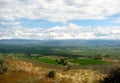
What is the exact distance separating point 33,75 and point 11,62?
959 cm

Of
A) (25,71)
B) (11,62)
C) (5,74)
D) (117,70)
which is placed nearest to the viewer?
(117,70)

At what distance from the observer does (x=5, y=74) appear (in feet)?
163

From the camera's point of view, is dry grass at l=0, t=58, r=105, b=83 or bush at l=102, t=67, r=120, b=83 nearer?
bush at l=102, t=67, r=120, b=83

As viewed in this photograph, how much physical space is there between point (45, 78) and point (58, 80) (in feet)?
8.31

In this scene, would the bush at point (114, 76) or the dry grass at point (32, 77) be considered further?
the dry grass at point (32, 77)

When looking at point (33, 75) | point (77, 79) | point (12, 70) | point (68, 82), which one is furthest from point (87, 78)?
point (12, 70)

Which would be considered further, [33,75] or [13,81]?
[33,75]

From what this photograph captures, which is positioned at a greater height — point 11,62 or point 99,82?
point 11,62

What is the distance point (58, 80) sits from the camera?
160ft

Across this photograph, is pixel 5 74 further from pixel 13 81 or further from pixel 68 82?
pixel 68 82

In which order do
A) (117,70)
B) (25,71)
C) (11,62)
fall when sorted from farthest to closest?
(11,62)
(25,71)
(117,70)

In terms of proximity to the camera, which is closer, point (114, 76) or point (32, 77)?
point (114, 76)

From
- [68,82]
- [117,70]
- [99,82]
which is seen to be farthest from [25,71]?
[117,70]

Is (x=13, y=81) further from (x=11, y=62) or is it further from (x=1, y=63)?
(x=11, y=62)
